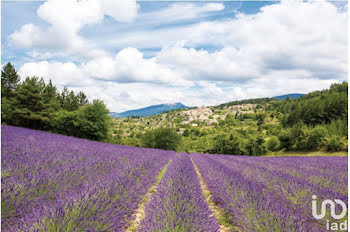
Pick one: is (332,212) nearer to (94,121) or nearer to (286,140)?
(94,121)

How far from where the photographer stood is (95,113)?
29156 mm

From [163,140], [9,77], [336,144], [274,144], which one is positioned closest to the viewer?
[336,144]

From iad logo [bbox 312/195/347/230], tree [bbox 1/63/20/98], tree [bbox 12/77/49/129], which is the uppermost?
tree [bbox 1/63/20/98]

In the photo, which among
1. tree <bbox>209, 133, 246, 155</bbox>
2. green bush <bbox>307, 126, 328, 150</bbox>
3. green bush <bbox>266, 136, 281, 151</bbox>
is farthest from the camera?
green bush <bbox>266, 136, 281, 151</bbox>

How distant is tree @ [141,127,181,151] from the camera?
33.4 m

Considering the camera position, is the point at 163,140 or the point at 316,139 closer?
the point at 316,139

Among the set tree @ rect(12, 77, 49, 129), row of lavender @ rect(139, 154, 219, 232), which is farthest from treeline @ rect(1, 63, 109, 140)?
row of lavender @ rect(139, 154, 219, 232)

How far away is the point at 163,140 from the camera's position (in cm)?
3344

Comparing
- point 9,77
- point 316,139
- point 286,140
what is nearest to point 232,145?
Answer: point 316,139

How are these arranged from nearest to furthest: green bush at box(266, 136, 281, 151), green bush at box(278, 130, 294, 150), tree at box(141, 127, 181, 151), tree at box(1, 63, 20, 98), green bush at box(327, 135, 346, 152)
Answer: green bush at box(327, 135, 346, 152) < tree at box(141, 127, 181, 151) < green bush at box(278, 130, 294, 150) < green bush at box(266, 136, 281, 151) < tree at box(1, 63, 20, 98)

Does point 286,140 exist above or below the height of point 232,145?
above

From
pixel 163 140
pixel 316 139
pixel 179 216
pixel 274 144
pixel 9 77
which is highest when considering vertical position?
pixel 9 77

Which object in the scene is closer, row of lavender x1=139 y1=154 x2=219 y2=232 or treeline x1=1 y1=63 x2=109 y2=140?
row of lavender x1=139 y1=154 x2=219 y2=232

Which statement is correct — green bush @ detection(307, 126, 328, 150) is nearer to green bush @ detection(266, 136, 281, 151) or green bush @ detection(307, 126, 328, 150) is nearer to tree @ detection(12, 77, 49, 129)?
green bush @ detection(266, 136, 281, 151)
